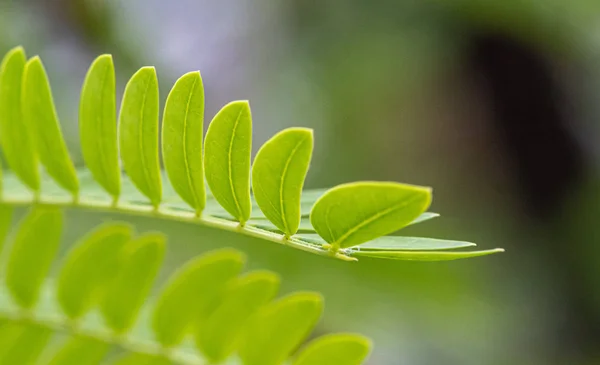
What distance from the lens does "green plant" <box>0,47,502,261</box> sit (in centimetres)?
30

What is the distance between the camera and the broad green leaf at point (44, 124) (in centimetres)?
43

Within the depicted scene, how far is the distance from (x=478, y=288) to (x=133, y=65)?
1024 mm

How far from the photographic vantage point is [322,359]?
394 millimetres

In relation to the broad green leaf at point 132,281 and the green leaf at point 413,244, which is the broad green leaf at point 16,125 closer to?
the broad green leaf at point 132,281

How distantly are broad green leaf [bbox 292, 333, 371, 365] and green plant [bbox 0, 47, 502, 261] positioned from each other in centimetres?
7

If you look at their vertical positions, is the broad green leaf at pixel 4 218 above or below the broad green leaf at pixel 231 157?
below

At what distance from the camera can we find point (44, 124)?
46 centimetres

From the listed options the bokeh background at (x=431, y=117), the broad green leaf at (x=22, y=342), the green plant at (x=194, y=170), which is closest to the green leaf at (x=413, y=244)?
the green plant at (x=194, y=170)

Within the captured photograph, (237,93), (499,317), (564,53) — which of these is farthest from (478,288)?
(237,93)

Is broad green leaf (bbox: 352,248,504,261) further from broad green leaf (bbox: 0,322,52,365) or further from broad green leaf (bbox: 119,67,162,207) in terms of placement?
broad green leaf (bbox: 0,322,52,365)

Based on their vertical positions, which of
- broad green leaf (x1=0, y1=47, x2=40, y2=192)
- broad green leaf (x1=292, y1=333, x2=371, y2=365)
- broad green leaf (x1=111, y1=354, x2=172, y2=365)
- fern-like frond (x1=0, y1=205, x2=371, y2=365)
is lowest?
broad green leaf (x1=111, y1=354, x2=172, y2=365)

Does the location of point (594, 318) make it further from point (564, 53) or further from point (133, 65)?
point (133, 65)

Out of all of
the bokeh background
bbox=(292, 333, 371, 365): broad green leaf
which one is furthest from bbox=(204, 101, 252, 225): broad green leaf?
the bokeh background

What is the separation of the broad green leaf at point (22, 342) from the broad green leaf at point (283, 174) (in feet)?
1.13
